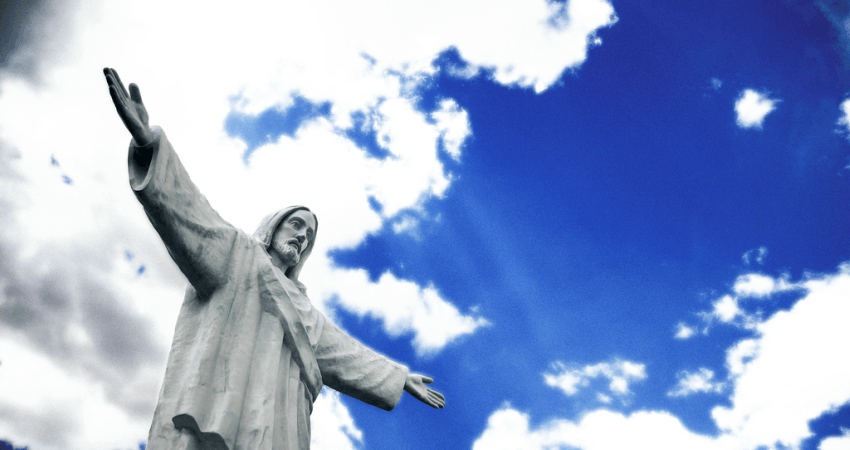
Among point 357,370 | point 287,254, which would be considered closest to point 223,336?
point 287,254

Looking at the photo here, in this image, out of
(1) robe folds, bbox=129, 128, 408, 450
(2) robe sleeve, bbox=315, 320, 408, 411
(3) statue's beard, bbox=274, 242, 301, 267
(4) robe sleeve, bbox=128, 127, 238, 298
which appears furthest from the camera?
(3) statue's beard, bbox=274, 242, 301, 267

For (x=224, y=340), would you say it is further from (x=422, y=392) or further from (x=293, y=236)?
(x=422, y=392)

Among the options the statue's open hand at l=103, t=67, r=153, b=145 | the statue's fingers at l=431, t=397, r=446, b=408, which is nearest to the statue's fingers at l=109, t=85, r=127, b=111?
the statue's open hand at l=103, t=67, r=153, b=145

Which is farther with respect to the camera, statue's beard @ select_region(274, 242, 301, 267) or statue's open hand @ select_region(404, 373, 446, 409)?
statue's open hand @ select_region(404, 373, 446, 409)

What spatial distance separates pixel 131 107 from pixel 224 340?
2199 mm

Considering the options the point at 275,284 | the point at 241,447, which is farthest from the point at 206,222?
the point at 241,447

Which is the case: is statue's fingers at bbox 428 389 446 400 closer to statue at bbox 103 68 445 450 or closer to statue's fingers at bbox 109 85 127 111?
statue at bbox 103 68 445 450

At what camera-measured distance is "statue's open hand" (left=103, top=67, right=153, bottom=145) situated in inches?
181

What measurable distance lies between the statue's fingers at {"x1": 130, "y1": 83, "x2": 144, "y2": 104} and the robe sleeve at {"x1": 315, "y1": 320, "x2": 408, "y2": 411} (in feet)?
9.76

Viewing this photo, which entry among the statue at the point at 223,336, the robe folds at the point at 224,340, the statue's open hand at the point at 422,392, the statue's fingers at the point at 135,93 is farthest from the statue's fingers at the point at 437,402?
the statue's fingers at the point at 135,93

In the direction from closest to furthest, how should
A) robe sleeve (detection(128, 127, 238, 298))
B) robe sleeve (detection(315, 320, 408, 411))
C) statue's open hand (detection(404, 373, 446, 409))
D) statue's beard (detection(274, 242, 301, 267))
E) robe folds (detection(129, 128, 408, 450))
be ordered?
robe folds (detection(129, 128, 408, 450)) < robe sleeve (detection(128, 127, 238, 298)) < robe sleeve (detection(315, 320, 408, 411)) < statue's beard (detection(274, 242, 301, 267)) < statue's open hand (detection(404, 373, 446, 409))

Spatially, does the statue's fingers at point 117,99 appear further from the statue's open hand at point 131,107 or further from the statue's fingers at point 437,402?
the statue's fingers at point 437,402

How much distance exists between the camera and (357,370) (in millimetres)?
6207

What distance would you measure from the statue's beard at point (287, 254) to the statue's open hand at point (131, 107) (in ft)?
6.43
